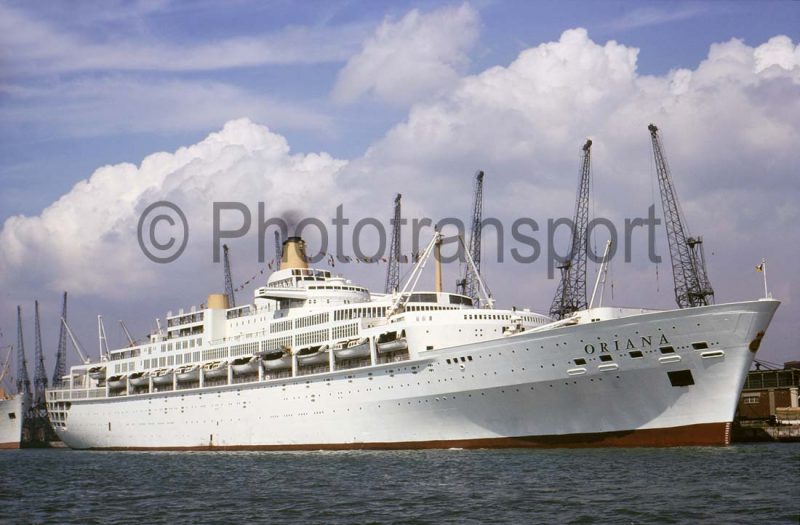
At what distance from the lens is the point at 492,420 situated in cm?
4494

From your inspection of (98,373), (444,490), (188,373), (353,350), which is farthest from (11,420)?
(444,490)

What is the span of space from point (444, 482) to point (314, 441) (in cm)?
2093

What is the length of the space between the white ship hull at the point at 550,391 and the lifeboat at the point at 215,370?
7.80 metres

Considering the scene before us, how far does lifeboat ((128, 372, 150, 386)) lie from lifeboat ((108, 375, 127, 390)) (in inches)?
46.3

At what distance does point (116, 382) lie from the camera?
72.6 metres

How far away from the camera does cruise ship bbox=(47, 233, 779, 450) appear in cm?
4059

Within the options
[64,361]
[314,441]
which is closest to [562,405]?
[314,441]

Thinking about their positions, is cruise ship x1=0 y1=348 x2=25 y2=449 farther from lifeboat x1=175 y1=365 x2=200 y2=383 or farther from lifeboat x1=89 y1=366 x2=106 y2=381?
lifeboat x1=175 y1=365 x2=200 y2=383

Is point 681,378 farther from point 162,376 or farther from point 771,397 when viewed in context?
point 162,376

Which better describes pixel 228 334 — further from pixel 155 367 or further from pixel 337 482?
pixel 337 482

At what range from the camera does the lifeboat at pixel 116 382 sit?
72312 mm

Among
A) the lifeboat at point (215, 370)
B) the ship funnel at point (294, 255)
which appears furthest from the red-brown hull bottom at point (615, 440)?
the ship funnel at point (294, 255)

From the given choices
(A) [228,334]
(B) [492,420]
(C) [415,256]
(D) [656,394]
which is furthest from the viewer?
(A) [228,334]

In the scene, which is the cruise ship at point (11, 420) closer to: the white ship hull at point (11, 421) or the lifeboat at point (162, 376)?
the white ship hull at point (11, 421)
